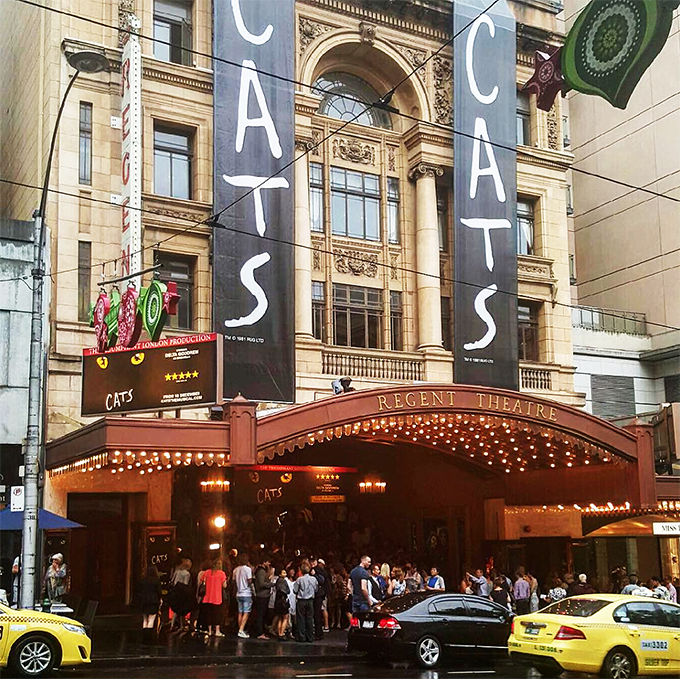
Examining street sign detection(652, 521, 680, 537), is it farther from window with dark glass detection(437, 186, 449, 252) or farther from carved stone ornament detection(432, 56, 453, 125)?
carved stone ornament detection(432, 56, 453, 125)

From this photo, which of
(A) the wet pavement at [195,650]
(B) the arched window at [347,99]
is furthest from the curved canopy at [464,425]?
(B) the arched window at [347,99]

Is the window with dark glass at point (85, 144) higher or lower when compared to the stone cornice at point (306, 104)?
lower

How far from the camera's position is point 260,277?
95.9 feet

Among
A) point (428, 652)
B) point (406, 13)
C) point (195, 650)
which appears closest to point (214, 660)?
point (195, 650)

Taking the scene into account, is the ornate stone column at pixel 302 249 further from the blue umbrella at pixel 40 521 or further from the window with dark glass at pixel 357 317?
the blue umbrella at pixel 40 521

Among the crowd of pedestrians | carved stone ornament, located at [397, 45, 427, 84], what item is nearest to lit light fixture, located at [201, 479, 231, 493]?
the crowd of pedestrians

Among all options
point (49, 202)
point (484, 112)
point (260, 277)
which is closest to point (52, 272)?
point (49, 202)

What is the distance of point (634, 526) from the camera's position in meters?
30.2

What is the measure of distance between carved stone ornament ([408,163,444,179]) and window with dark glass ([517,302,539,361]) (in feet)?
17.3

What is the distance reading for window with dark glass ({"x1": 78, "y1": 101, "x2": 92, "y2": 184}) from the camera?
93.4 ft

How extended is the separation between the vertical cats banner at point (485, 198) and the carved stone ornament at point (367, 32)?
8.67 ft

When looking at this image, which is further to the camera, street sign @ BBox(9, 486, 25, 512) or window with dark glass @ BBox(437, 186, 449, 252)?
window with dark glass @ BBox(437, 186, 449, 252)

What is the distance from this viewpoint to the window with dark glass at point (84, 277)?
91.5ft

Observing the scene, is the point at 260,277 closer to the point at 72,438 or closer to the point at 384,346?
the point at 384,346
